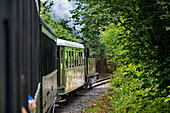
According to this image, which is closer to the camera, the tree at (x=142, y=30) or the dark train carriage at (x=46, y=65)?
the tree at (x=142, y=30)

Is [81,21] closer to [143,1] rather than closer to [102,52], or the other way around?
[143,1]

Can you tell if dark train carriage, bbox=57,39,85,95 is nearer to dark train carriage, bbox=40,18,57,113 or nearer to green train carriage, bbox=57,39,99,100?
green train carriage, bbox=57,39,99,100

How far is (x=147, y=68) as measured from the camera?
449cm

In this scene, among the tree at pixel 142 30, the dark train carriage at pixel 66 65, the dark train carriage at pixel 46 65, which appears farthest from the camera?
the dark train carriage at pixel 66 65

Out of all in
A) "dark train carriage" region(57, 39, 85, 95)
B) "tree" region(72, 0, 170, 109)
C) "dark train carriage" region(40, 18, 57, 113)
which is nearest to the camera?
"tree" region(72, 0, 170, 109)

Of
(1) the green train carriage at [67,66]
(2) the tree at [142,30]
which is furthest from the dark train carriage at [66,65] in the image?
(2) the tree at [142,30]

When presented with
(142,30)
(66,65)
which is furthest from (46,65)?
(66,65)

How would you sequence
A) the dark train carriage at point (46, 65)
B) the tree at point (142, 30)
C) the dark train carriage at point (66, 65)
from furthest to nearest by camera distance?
the dark train carriage at point (66, 65), the dark train carriage at point (46, 65), the tree at point (142, 30)

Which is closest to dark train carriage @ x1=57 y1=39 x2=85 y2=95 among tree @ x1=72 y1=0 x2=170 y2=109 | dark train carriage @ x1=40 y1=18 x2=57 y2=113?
dark train carriage @ x1=40 y1=18 x2=57 y2=113

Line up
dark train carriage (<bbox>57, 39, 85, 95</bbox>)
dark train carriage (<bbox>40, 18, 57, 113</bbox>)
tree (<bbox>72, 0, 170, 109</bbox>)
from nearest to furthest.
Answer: tree (<bbox>72, 0, 170, 109</bbox>) → dark train carriage (<bbox>40, 18, 57, 113</bbox>) → dark train carriage (<bbox>57, 39, 85, 95</bbox>)

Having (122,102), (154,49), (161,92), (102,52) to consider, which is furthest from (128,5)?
(102,52)

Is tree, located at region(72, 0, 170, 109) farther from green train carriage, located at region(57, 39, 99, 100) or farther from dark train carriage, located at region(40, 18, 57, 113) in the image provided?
green train carriage, located at region(57, 39, 99, 100)

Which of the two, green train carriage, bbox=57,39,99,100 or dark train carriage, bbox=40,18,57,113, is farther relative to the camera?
green train carriage, bbox=57,39,99,100

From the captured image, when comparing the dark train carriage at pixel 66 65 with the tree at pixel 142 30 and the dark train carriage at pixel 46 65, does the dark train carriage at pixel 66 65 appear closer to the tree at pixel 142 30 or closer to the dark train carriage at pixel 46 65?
the dark train carriage at pixel 46 65
